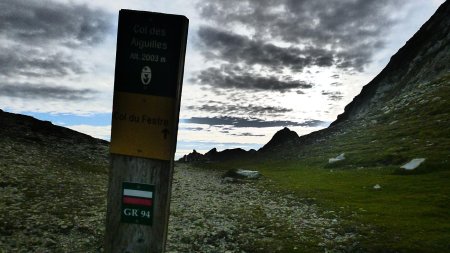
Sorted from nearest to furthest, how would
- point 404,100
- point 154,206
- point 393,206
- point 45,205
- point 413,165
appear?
1. point 154,206
2. point 45,205
3. point 393,206
4. point 413,165
5. point 404,100

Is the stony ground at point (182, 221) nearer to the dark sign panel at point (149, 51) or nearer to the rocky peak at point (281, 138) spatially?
the dark sign panel at point (149, 51)

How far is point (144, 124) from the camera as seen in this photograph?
458 centimetres

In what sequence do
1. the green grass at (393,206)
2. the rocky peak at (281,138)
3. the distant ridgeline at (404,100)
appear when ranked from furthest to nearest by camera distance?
1. the rocky peak at (281,138)
2. the distant ridgeline at (404,100)
3. the green grass at (393,206)

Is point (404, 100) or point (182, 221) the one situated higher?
point (404, 100)

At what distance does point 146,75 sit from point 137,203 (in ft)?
5.37

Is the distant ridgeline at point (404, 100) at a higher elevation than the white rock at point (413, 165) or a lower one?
higher

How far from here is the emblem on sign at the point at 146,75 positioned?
14.8 feet

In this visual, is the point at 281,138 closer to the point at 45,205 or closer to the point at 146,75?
the point at 45,205

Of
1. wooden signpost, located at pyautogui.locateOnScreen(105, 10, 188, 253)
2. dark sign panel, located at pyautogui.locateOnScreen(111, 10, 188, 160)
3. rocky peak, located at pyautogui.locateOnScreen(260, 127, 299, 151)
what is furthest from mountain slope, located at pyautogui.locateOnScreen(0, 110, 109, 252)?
rocky peak, located at pyautogui.locateOnScreen(260, 127, 299, 151)

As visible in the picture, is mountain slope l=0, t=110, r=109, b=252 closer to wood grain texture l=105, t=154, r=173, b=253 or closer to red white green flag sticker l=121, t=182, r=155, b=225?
wood grain texture l=105, t=154, r=173, b=253

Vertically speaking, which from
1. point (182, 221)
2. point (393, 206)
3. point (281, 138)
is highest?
point (281, 138)

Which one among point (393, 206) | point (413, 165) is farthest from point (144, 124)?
point (413, 165)

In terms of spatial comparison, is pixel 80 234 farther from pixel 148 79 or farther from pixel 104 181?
pixel 104 181

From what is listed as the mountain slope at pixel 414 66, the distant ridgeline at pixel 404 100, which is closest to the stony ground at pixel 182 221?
the distant ridgeline at pixel 404 100
